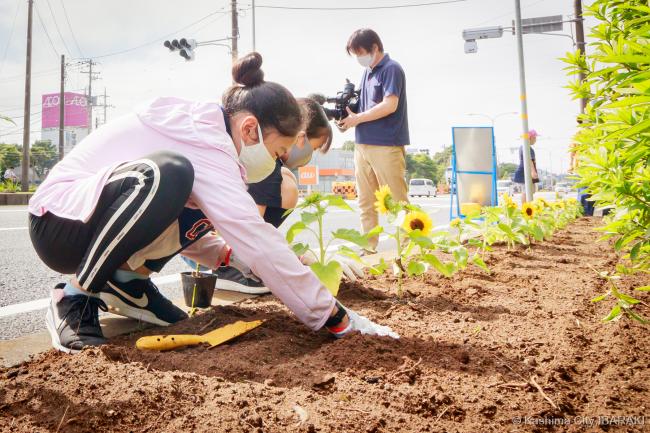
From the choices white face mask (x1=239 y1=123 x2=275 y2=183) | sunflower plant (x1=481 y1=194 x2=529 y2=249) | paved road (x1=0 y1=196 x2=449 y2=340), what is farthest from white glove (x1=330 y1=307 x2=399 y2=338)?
sunflower plant (x1=481 y1=194 x2=529 y2=249)

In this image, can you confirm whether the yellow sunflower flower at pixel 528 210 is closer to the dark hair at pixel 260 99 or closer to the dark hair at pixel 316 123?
the dark hair at pixel 316 123

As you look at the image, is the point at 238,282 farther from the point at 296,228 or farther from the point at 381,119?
the point at 381,119

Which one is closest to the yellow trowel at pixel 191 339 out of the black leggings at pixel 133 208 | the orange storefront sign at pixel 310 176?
A: the black leggings at pixel 133 208

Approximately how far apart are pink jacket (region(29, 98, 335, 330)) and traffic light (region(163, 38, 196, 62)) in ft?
49.0

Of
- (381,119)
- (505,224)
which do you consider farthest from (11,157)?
(505,224)

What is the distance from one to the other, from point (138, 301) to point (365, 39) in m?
2.62

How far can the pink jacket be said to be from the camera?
134 cm

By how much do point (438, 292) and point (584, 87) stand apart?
101cm

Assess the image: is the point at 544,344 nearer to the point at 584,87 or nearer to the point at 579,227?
the point at 584,87

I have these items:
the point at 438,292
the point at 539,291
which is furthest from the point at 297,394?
the point at 539,291

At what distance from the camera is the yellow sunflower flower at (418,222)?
214 centimetres

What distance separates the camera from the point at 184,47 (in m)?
15.4

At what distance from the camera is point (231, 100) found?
169 cm

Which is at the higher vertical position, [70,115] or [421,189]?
[70,115]
